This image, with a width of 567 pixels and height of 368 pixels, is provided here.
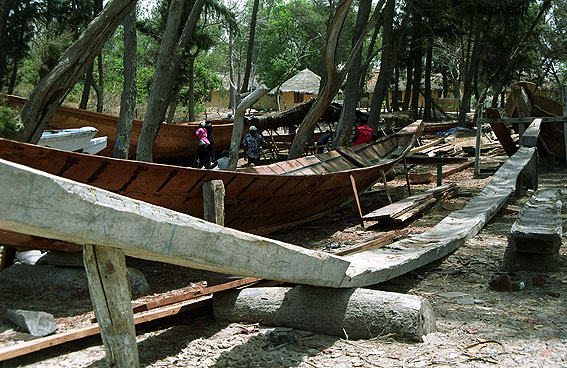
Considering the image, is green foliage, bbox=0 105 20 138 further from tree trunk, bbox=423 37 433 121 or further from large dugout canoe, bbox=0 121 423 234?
tree trunk, bbox=423 37 433 121

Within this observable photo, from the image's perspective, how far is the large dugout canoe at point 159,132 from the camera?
12688 millimetres

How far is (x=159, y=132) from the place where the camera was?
15398mm

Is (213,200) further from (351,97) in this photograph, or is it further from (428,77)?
(428,77)

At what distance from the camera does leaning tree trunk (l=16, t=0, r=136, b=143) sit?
669cm

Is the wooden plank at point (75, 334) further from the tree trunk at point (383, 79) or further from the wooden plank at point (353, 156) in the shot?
the tree trunk at point (383, 79)

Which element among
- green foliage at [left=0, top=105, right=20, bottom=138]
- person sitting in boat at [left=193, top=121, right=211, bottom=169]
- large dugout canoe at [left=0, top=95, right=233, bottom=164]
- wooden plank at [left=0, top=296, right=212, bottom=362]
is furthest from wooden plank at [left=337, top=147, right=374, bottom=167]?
wooden plank at [left=0, top=296, right=212, bottom=362]

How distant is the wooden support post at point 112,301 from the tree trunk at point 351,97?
34.2 feet

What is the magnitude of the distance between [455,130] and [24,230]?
73.2ft

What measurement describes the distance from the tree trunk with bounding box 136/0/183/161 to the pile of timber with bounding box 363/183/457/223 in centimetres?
364

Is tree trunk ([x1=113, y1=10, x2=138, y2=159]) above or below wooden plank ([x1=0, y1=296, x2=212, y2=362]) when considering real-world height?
above

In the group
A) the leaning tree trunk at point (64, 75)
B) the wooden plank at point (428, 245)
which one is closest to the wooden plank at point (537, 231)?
the wooden plank at point (428, 245)

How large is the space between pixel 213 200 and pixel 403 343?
9.91ft

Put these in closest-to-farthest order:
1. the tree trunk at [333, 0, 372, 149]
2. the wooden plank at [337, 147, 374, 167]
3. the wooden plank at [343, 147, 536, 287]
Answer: the wooden plank at [343, 147, 536, 287], the wooden plank at [337, 147, 374, 167], the tree trunk at [333, 0, 372, 149]

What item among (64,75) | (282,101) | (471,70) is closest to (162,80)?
(64,75)
